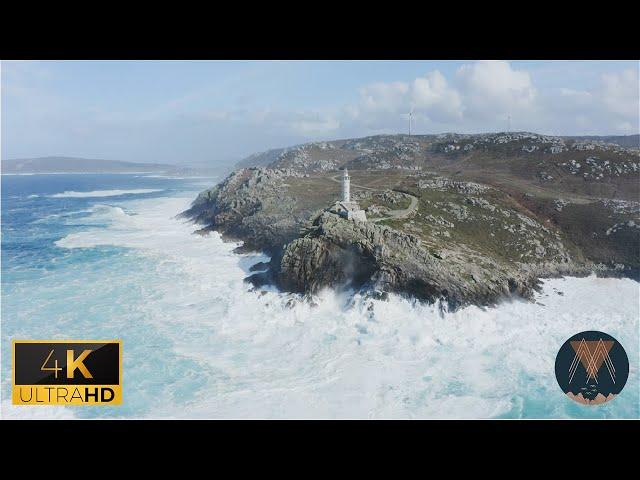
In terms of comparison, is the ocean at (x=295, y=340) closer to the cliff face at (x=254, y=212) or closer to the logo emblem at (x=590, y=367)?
the logo emblem at (x=590, y=367)

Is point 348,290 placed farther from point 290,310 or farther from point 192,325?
point 192,325

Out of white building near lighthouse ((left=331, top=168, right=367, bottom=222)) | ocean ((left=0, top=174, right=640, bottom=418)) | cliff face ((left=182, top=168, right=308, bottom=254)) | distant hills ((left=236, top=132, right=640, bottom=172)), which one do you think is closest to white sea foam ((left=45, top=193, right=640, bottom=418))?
ocean ((left=0, top=174, right=640, bottom=418))

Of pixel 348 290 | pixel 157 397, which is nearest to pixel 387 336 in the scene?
pixel 348 290

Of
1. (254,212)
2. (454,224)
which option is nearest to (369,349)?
(454,224)

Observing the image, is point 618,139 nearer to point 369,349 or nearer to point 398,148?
point 398,148

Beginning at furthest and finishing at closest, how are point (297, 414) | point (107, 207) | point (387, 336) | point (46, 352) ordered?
point (107, 207), point (387, 336), point (297, 414), point (46, 352)
